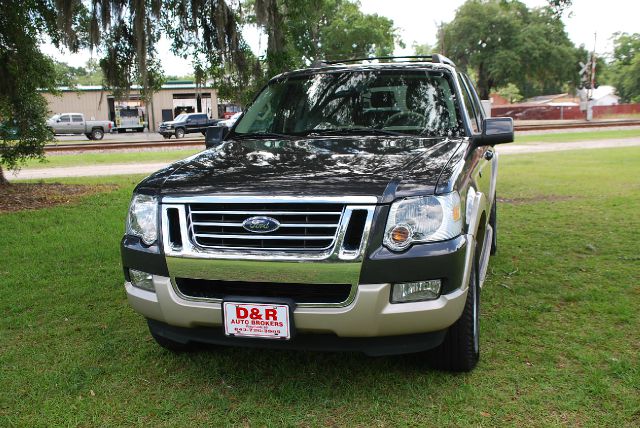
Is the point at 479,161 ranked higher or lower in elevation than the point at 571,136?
A: higher

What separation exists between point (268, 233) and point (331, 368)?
1069mm

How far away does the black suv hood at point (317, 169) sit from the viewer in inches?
114

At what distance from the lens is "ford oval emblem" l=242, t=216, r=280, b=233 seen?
2887 millimetres

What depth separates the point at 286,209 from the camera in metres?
2.89

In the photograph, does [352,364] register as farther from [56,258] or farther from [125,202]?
[125,202]

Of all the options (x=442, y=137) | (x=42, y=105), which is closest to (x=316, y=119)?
(x=442, y=137)

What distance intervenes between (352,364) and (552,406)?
1.12m

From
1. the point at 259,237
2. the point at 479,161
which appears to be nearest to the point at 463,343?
the point at 259,237

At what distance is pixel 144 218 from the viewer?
10.5ft

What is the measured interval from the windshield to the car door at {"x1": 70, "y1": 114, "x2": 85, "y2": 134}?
3136 centimetres

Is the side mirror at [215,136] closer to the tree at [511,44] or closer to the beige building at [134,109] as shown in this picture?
the beige building at [134,109]

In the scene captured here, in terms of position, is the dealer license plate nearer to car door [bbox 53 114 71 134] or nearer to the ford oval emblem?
the ford oval emblem

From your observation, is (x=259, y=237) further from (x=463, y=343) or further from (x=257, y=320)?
(x=463, y=343)

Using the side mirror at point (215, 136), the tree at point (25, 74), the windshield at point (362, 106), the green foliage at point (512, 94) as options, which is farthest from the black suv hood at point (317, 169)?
the green foliage at point (512, 94)
